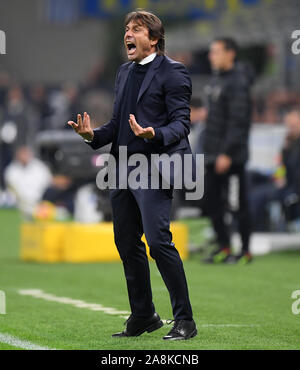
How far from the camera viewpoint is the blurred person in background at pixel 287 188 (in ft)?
44.3

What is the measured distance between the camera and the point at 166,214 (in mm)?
6617

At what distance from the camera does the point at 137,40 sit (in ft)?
21.7

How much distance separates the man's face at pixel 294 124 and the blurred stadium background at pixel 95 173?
772 mm

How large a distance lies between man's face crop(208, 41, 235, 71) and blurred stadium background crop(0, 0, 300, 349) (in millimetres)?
1371

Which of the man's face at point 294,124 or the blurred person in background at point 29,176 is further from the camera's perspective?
the blurred person in background at point 29,176

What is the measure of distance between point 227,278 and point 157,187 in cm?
413

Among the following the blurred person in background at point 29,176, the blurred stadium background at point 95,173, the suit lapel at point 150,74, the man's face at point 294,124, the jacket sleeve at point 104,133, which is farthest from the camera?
the blurred person in background at point 29,176

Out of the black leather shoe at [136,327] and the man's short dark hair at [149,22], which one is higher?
the man's short dark hair at [149,22]

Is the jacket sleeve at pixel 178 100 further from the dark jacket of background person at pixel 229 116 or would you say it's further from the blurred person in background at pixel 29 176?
the blurred person in background at pixel 29 176

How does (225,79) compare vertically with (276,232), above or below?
above

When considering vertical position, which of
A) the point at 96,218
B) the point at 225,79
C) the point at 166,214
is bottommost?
the point at 96,218

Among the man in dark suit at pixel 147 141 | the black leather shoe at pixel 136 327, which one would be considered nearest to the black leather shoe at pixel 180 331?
the man in dark suit at pixel 147 141

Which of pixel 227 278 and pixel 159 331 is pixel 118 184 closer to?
pixel 159 331
